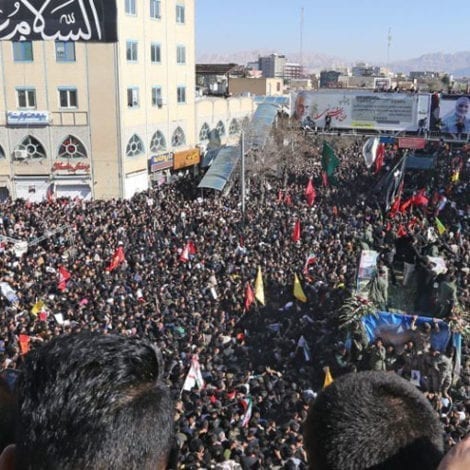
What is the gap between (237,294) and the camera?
594 inches

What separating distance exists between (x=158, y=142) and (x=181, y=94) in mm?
4164

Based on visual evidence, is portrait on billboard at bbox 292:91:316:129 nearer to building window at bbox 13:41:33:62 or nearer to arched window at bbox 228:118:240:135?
arched window at bbox 228:118:240:135

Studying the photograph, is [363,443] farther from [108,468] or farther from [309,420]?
[108,468]

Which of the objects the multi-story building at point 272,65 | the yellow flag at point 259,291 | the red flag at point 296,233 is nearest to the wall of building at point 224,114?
the red flag at point 296,233

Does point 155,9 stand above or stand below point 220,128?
above

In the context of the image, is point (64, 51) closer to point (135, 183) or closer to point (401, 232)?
point (135, 183)

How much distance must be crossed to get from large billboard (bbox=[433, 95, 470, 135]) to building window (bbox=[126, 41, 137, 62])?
18.6 m

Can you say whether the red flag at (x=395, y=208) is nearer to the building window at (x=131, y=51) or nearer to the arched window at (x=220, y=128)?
the building window at (x=131, y=51)

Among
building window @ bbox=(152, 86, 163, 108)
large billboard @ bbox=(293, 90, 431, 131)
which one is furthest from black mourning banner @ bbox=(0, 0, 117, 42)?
large billboard @ bbox=(293, 90, 431, 131)

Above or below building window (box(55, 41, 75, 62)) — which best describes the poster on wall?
below

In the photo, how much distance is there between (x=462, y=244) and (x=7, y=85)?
22.2 meters

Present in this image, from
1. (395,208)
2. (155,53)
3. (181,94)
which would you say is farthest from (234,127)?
(395,208)

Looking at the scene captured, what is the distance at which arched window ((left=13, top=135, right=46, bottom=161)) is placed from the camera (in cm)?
2922

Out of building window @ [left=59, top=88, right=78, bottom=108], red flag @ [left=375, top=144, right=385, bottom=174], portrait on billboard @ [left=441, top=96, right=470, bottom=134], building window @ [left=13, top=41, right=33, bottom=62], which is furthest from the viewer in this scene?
portrait on billboard @ [left=441, top=96, right=470, bottom=134]
